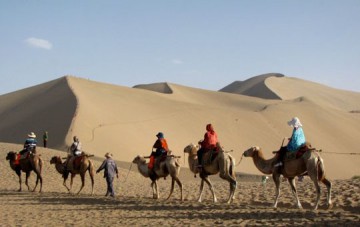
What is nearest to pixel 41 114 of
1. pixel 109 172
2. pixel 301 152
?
pixel 109 172

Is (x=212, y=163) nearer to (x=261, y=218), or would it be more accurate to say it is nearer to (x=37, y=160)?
(x=261, y=218)

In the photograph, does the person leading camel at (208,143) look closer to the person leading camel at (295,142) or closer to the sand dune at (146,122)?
the person leading camel at (295,142)

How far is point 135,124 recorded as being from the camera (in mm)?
43156

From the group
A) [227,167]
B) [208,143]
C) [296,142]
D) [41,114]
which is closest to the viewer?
[296,142]

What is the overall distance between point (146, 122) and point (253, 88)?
61546 millimetres

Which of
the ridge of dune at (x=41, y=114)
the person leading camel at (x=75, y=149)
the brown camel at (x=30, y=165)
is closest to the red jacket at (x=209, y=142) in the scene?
the person leading camel at (x=75, y=149)

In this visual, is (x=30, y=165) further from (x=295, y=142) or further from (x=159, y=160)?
(x=295, y=142)

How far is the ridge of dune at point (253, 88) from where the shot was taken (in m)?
94.1

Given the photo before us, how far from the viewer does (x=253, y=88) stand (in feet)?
337

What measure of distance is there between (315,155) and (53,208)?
24.4 feet

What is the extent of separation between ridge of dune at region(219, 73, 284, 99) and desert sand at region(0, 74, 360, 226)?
982 inches

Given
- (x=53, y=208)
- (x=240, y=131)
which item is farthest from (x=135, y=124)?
(x=53, y=208)

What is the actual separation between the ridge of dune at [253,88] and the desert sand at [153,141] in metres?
24.9

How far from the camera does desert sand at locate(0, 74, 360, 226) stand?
1201 cm
